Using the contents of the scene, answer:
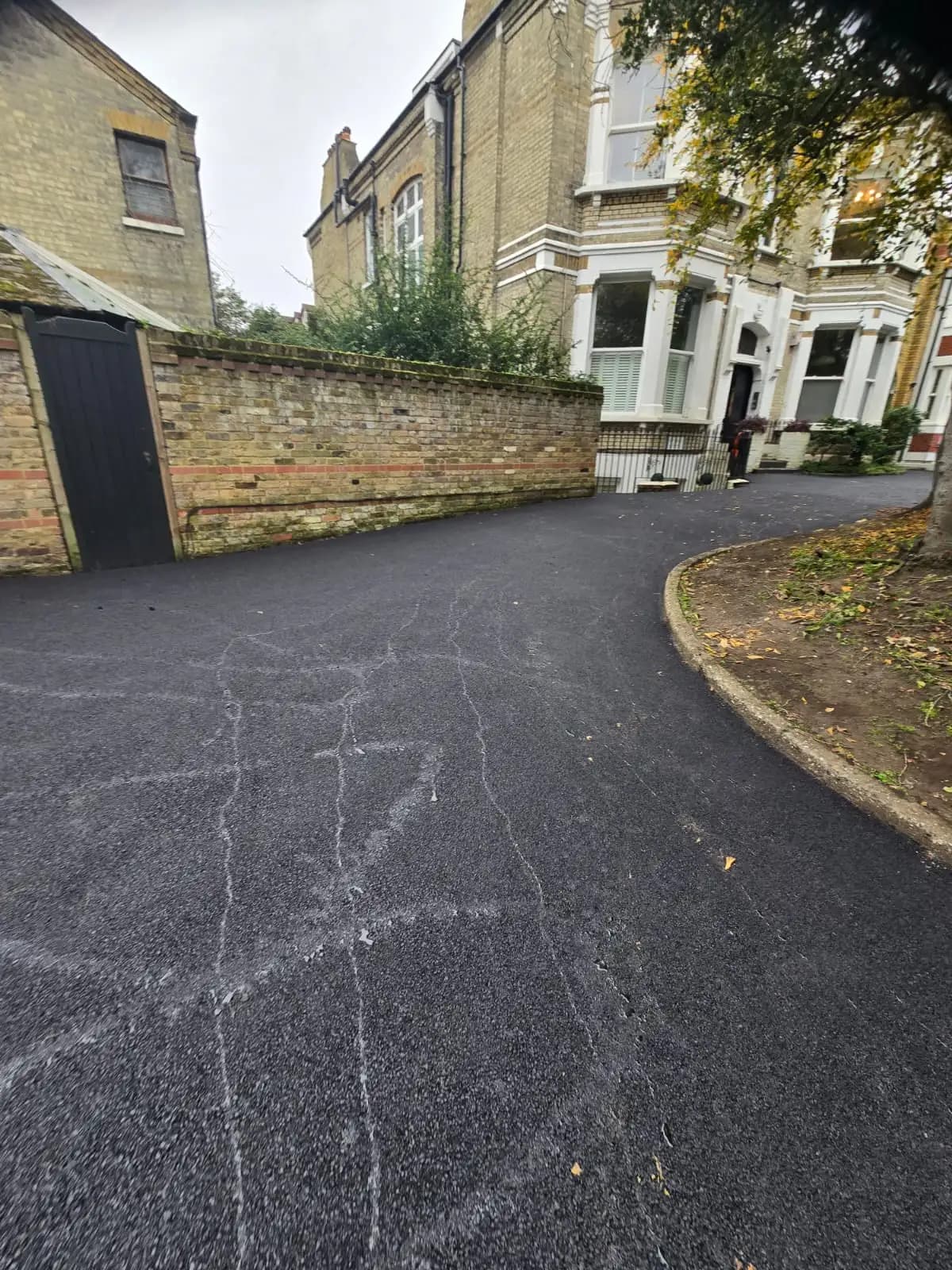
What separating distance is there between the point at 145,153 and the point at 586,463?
12.7 metres

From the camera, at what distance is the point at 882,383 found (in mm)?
15938

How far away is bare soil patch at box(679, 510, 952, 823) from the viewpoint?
270 centimetres

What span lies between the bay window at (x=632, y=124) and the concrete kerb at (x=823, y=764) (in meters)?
11.8

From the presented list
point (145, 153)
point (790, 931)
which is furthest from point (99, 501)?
point (145, 153)

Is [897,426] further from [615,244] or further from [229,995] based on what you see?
[229,995]

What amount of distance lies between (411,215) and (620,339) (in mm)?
9367

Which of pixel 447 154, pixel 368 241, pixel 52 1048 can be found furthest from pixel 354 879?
pixel 368 241

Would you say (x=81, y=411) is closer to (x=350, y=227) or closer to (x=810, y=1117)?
(x=810, y=1117)

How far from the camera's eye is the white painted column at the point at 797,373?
1515 cm

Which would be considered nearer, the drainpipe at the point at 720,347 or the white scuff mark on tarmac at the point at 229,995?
the white scuff mark on tarmac at the point at 229,995

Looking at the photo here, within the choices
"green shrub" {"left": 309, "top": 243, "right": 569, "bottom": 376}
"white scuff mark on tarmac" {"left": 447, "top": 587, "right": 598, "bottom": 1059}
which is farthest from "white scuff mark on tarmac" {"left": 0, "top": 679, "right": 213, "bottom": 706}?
"green shrub" {"left": 309, "top": 243, "right": 569, "bottom": 376}

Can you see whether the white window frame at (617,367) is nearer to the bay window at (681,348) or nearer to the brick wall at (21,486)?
the bay window at (681,348)

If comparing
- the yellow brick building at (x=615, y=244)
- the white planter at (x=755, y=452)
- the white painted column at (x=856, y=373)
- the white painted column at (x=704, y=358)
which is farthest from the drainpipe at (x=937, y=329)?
the white painted column at (x=704, y=358)

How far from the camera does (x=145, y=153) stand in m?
12.3
